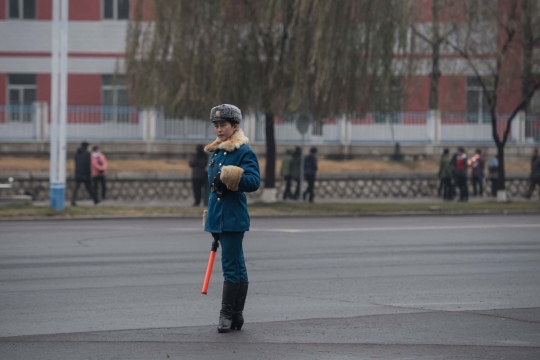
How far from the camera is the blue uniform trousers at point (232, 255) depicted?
333 inches

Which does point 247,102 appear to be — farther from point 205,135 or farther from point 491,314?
point 491,314

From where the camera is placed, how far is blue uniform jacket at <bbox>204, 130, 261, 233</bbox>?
838 cm

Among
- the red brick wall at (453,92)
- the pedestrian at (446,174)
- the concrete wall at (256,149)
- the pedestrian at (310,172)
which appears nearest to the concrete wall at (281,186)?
the pedestrian at (446,174)

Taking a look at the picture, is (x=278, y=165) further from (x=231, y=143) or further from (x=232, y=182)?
(x=232, y=182)

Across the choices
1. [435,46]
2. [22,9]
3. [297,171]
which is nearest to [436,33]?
[435,46]

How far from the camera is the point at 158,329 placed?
8602 millimetres

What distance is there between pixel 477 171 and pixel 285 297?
24942mm

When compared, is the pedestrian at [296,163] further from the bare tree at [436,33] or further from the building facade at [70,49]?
the building facade at [70,49]

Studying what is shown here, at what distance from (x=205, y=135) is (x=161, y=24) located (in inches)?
352

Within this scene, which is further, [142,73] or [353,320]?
[142,73]

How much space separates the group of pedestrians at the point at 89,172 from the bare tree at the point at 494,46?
1133 centimetres

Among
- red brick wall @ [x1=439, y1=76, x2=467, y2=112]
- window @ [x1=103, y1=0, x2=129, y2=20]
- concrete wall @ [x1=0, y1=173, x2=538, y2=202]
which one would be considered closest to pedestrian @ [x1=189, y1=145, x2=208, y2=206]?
concrete wall @ [x1=0, y1=173, x2=538, y2=202]

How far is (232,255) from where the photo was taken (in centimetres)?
848

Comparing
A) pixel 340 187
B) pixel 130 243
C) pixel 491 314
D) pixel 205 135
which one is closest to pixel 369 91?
pixel 340 187
